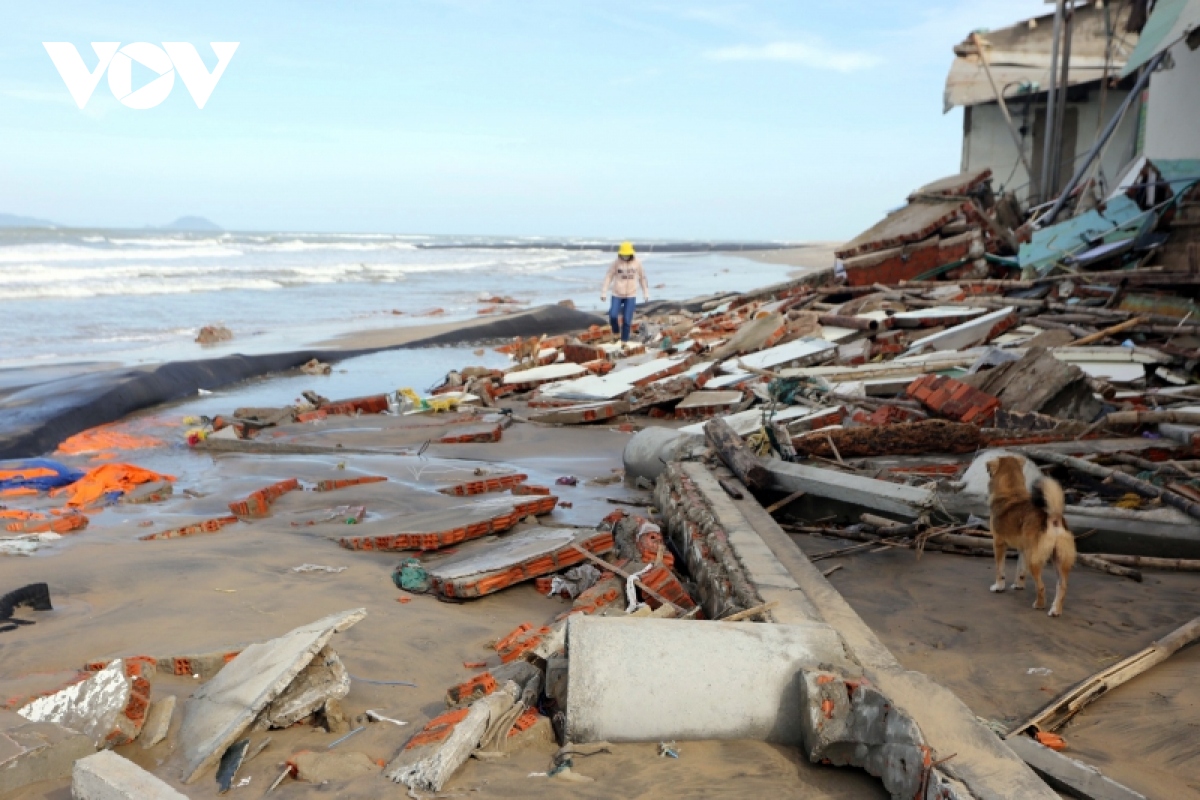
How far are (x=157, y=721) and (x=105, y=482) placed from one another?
5.29 metres

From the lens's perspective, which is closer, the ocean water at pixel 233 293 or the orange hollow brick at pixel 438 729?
the orange hollow brick at pixel 438 729

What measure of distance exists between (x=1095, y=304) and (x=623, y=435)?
5981mm

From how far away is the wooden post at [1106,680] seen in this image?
333 cm

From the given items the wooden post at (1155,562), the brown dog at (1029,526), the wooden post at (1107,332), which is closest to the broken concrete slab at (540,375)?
the wooden post at (1107,332)

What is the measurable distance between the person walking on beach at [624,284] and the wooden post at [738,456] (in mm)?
8634

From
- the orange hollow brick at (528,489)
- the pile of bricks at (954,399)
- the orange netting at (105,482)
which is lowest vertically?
the orange netting at (105,482)

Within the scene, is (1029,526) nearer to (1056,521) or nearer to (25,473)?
(1056,521)

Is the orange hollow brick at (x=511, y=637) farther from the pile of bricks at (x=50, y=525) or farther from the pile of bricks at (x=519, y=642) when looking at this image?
the pile of bricks at (x=50, y=525)

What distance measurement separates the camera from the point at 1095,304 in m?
11.0

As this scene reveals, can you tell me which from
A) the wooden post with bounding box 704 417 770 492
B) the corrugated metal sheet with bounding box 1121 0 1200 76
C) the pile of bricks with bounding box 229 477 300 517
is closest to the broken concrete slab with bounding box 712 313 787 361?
the wooden post with bounding box 704 417 770 492

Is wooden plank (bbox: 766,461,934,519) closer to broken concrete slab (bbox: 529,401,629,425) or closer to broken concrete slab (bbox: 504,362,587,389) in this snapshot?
broken concrete slab (bbox: 529,401,629,425)

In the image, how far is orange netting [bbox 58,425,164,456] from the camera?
9.94 meters

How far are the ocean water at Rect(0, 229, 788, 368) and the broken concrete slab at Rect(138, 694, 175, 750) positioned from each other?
14028 mm

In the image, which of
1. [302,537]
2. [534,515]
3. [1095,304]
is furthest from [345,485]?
[1095,304]
